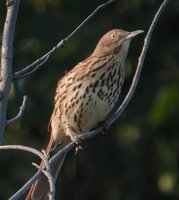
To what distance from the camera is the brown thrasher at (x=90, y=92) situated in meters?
5.11

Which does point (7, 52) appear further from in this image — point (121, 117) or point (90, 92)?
point (121, 117)

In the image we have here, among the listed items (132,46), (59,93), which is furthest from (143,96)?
(59,93)

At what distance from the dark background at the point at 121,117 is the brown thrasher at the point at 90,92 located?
138 centimetres

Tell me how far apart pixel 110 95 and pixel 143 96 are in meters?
2.23

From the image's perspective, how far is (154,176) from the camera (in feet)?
26.3

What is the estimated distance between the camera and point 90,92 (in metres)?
5.11

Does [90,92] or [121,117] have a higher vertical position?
[90,92]

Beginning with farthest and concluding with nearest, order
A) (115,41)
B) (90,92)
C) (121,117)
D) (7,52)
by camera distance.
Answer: (121,117)
(115,41)
(90,92)
(7,52)

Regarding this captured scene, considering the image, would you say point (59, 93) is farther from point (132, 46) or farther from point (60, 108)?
point (132, 46)

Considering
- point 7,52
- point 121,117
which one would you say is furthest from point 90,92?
point 121,117

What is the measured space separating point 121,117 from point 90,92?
91.5 inches

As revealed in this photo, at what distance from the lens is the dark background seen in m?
7.17

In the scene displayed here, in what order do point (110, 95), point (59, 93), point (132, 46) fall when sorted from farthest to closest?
point (132, 46)
point (59, 93)
point (110, 95)

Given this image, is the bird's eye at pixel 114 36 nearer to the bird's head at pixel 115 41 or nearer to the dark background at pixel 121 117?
the bird's head at pixel 115 41
